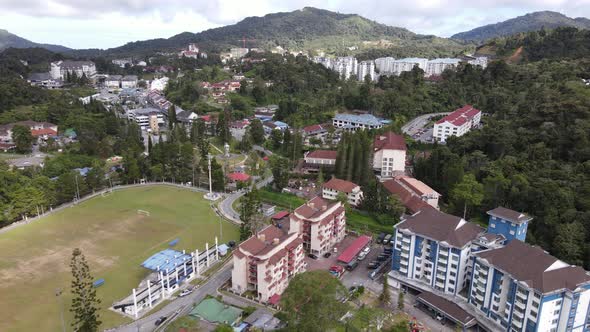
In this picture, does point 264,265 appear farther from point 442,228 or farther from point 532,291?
point 532,291

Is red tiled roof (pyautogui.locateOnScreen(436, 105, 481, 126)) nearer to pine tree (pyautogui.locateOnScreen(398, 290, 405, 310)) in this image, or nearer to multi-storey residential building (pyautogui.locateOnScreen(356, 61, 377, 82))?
pine tree (pyautogui.locateOnScreen(398, 290, 405, 310))

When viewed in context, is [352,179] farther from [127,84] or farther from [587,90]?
[127,84]

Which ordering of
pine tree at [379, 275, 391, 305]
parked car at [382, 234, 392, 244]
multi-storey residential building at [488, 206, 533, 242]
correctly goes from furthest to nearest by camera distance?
parked car at [382, 234, 392, 244]
multi-storey residential building at [488, 206, 533, 242]
pine tree at [379, 275, 391, 305]

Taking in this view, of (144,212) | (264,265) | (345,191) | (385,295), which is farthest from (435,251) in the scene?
(144,212)

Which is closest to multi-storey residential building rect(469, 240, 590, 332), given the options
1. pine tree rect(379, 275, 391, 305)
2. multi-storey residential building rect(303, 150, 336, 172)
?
pine tree rect(379, 275, 391, 305)

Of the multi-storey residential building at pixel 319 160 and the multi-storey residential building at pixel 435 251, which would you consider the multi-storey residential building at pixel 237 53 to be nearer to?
the multi-storey residential building at pixel 319 160
